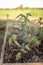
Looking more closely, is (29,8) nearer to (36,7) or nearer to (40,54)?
(36,7)

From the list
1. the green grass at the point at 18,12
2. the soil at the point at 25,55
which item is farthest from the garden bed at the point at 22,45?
the green grass at the point at 18,12

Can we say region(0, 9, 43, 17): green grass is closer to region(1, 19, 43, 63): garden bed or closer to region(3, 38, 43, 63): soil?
region(1, 19, 43, 63): garden bed

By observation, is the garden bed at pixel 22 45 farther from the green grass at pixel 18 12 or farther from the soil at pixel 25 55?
the green grass at pixel 18 12

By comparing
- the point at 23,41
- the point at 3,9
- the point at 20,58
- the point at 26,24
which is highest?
the point at 3,9

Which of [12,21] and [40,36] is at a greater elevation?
[12,21]

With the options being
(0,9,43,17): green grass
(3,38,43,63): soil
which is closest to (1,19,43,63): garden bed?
(3,38,43,63): soil

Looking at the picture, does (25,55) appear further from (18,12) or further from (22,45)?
(18,12)

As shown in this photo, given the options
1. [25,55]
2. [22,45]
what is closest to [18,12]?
[22,45]

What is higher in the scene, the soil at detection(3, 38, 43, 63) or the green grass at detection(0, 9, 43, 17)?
the green grass at detection(0, 9, 43, 17)

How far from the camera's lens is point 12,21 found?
174 cm

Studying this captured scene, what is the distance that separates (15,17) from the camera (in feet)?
5.68

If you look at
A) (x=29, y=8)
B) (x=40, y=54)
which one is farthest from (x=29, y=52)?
(x=29, y=8)

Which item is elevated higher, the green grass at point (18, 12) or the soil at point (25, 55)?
the green grass at point (18, 12)
